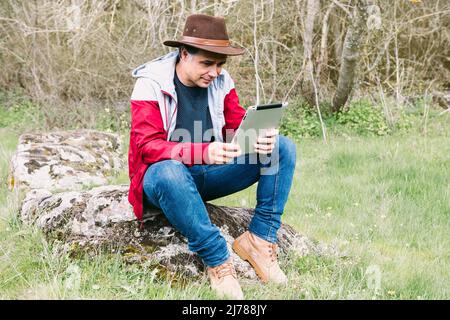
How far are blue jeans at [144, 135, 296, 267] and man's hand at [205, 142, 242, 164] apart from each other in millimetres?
163

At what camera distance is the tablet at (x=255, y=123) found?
2.74 meters

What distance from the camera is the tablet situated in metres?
2.74

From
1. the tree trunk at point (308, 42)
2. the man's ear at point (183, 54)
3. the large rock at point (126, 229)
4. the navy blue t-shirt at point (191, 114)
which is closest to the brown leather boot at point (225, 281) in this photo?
the large rock at point (126, 229)

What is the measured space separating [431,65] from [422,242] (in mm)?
6450

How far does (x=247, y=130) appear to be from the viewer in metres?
2.83

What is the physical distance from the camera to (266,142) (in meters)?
2.94

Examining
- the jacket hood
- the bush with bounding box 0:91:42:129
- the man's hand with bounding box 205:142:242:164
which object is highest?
the jacket hood

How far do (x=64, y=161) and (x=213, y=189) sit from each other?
275 cm

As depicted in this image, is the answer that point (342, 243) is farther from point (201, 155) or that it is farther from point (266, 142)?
point (201, 155)

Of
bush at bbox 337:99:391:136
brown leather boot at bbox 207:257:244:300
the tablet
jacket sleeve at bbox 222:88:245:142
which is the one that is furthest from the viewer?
bush at bbox 337:99:391:136

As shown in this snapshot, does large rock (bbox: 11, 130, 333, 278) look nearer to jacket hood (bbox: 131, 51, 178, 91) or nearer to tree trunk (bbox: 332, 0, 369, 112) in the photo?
jacket hood (bbox: 131, 51, 178, 91)

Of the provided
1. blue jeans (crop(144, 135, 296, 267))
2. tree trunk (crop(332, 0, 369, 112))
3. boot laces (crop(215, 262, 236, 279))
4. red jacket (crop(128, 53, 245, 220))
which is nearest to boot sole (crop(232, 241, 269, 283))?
blue jeans (crop(144, 135, 296, 267))
